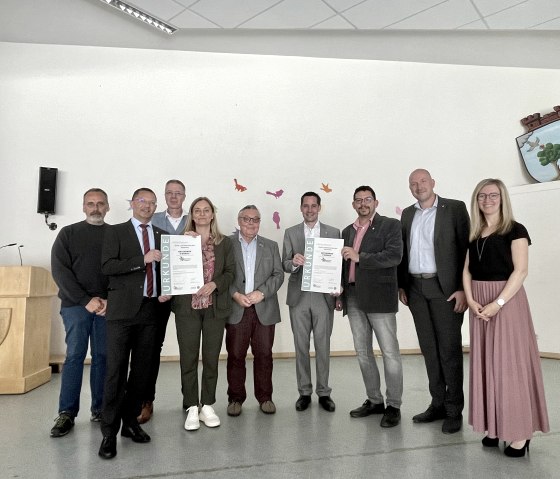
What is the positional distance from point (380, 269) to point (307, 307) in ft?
2.17

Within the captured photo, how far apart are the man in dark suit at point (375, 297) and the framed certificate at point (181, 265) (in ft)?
3.33

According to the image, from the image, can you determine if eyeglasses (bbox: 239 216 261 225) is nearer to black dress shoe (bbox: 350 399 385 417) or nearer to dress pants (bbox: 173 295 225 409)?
dress pants (bbox: 173 295 225 409)

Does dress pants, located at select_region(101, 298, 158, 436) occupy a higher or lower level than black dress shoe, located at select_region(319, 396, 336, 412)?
higher

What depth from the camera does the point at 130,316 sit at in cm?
231

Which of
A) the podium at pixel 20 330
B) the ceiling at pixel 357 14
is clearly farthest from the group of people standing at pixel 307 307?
the ceiling at pixel 357 14

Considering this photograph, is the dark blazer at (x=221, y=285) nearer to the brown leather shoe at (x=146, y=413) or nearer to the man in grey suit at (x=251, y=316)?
the man in grey suit at (x=251, y=316)

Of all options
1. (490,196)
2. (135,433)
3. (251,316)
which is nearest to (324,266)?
(251,316)

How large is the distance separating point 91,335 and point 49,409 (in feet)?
2.73

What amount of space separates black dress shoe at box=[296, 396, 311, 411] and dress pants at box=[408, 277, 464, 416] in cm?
90

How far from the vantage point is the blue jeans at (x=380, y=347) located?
2.80 metres

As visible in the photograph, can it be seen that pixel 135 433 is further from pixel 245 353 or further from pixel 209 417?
pixel 245 353

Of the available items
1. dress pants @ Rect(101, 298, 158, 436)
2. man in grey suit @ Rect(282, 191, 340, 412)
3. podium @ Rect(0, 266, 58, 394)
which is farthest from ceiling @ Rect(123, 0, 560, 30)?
dress pants @ Rect(101, 298, 158, 436)

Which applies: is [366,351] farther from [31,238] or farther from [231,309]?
[31,238]

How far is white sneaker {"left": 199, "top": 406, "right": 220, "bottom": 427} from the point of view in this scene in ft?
8.77
